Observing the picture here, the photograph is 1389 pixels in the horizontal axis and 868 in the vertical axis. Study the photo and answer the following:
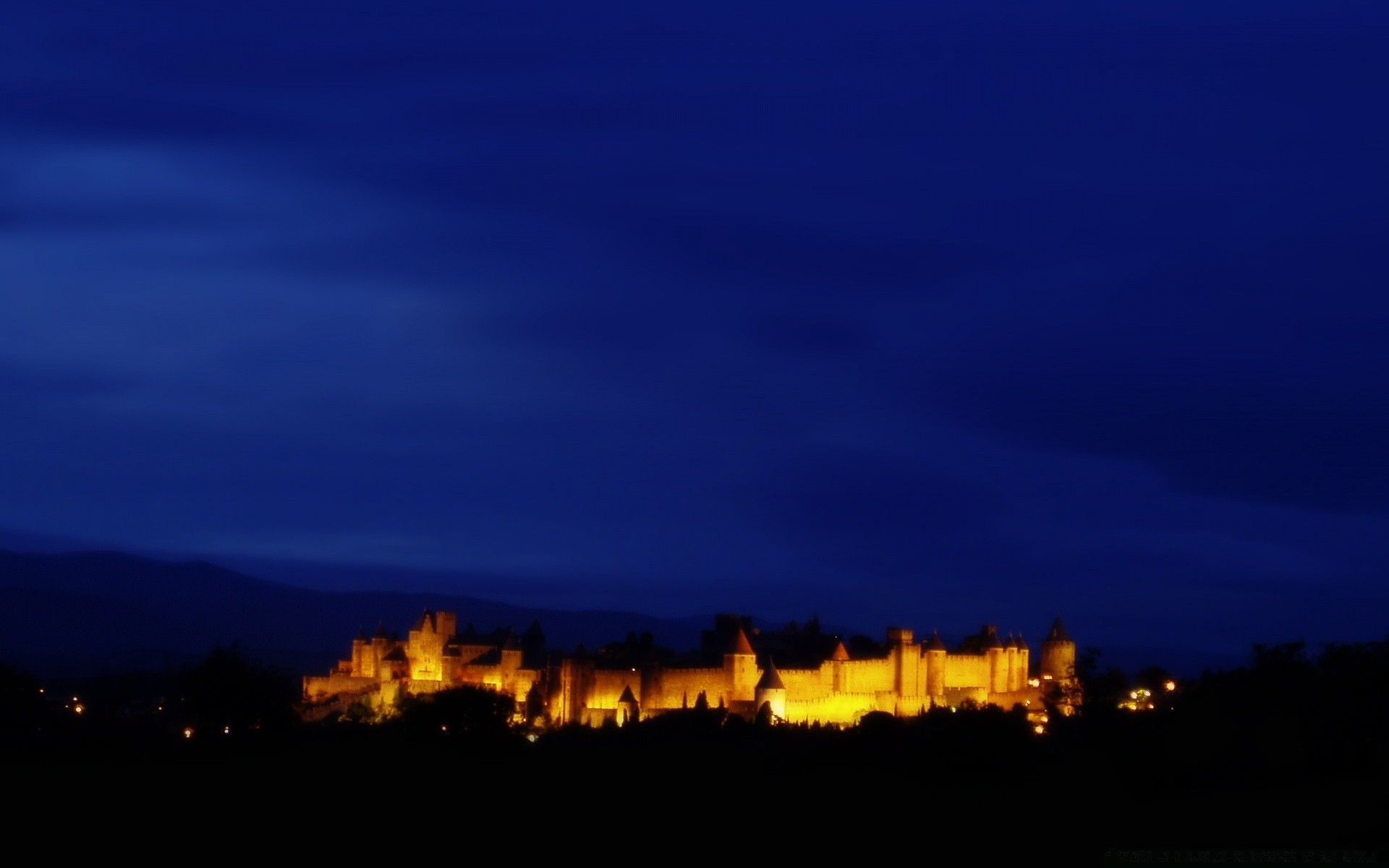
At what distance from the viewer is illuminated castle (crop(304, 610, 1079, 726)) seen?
64.6 metres

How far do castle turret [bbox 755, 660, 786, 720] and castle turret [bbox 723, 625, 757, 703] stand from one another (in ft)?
2.51

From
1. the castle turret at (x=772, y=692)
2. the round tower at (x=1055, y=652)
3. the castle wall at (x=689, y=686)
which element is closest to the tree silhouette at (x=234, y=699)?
the castle wall at (x=689, y=686)

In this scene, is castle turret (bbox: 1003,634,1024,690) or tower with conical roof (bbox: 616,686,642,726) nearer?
tower with conical roof (bbox: 616,686,642,726)

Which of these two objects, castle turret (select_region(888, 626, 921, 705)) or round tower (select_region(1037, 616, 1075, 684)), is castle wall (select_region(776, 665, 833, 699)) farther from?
round tower (select_region(1037, 616, 1075, 684))

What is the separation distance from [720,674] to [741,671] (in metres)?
0.92

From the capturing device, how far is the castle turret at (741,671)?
6556 centimetres

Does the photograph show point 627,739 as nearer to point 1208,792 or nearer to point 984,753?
point 984,753

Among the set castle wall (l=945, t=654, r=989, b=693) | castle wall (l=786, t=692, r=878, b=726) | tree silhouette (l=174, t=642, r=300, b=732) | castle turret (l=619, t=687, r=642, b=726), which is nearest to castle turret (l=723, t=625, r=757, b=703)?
castle wall (l=786, t=692, r=878, b=726)

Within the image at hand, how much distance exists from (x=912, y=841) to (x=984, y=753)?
30.9ft

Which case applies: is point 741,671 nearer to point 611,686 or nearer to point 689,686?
point 689,686

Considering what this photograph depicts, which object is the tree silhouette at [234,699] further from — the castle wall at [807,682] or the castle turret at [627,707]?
the castle wall at [807,682]

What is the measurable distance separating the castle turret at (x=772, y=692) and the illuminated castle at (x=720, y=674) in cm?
7

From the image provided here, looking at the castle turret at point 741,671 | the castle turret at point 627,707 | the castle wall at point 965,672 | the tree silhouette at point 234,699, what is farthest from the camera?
the castle wall at point 965,672

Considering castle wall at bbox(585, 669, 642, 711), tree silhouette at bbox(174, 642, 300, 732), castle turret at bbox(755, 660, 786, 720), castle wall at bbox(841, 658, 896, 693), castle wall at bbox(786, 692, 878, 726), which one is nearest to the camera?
tree silhouette at bbox(174, 642, 300, 732)
